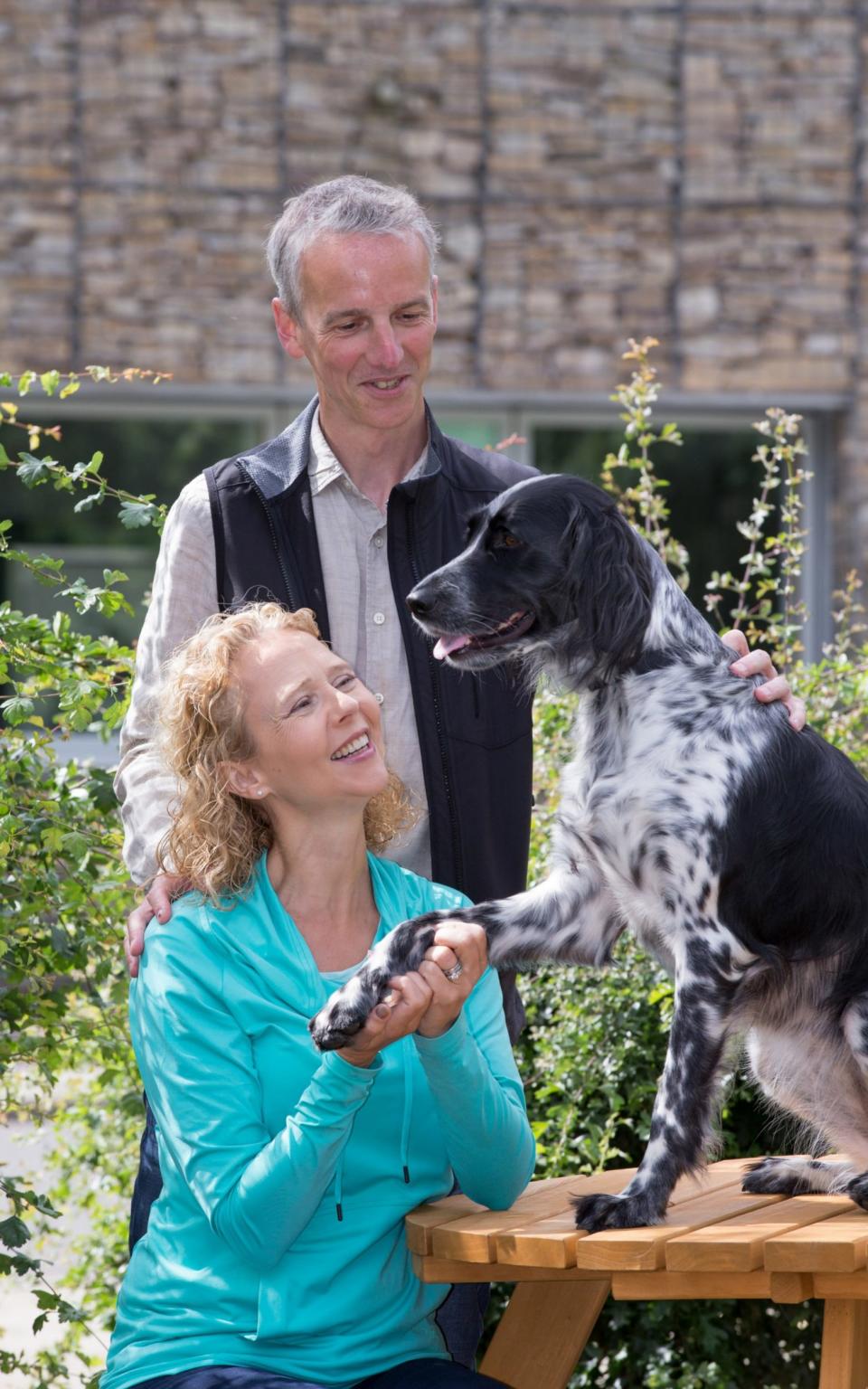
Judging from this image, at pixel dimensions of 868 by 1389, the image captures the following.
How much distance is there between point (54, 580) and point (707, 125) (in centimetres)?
636

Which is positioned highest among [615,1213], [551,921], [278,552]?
[278,552]

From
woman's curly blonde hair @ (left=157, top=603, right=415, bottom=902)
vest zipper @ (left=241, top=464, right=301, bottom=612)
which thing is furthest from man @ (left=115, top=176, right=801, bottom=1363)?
woman's curly blonde hair @ (left=157, top=603, right=415, bottom=902)

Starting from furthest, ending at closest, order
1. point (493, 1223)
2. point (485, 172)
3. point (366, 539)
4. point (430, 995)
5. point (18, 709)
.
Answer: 1. point (485, 172)
2. point (18, 709)
3. point (366, 539)
4. point (493, 1223)
5. point (430, 995)

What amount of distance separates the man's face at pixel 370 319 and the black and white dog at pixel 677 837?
0.36m

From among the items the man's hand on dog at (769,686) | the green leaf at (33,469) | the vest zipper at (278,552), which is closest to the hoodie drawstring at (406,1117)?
the man's hand on dog at (769,686)

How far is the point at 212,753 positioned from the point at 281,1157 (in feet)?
2.08

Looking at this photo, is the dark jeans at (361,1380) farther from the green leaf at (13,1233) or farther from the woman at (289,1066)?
the green leaf at (13,1233)

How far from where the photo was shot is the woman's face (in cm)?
262

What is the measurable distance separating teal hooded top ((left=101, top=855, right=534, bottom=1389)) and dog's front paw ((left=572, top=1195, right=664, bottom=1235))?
0.47 feet

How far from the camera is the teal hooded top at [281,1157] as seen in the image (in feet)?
7.80

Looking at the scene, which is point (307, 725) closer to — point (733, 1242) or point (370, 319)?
point (370, 319)

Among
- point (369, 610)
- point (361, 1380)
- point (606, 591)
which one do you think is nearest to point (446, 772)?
point (369, 610)

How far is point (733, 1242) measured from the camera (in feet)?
7.26

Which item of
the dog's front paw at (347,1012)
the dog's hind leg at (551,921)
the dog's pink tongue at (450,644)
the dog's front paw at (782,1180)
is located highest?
the dog's pink tongue at (450,644)
